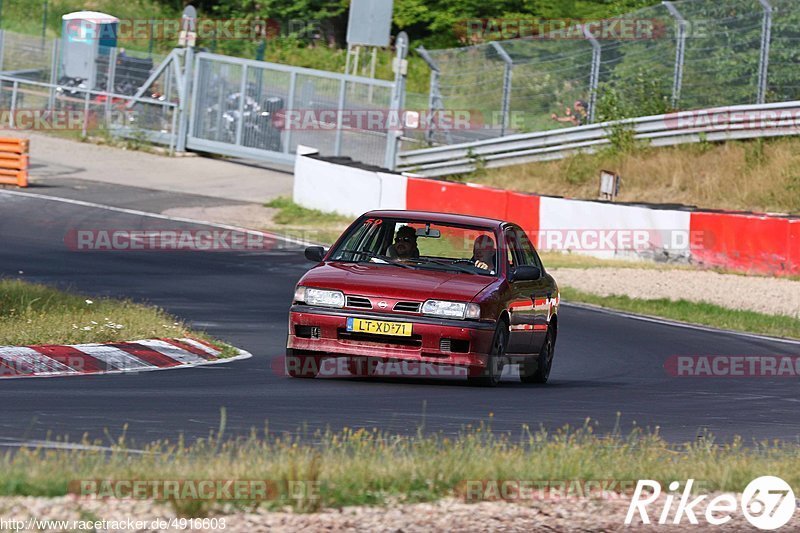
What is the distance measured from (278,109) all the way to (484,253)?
24.9 m

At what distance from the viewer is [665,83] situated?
104 ft

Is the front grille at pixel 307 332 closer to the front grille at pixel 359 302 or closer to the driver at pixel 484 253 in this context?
the front grille at pixel 359 302

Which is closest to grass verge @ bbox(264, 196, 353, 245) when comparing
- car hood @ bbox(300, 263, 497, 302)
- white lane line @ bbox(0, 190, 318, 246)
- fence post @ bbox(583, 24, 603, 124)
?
white lane line @ bbox(0, 190, 318, 246)

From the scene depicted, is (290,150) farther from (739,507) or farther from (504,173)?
(739,507)

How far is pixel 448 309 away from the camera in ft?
36.2

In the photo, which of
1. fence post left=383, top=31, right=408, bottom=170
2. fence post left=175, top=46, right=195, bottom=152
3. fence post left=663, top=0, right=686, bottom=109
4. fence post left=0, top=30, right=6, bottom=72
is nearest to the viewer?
fence post left=663, top=0, right=686, bottom=109

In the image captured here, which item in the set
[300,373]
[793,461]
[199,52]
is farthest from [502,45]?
[793,461]

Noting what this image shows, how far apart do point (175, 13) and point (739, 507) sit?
180ft

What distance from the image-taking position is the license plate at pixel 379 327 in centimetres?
1093

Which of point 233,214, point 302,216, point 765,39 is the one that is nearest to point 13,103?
point 233,214

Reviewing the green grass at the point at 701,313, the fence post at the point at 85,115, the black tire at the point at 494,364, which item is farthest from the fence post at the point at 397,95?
the black tire at the point at 494,364

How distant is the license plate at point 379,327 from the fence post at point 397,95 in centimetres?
2289

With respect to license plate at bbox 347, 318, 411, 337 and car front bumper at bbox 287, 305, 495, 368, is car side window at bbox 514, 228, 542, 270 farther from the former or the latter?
license plate at bbox 347, 318, 411, 337

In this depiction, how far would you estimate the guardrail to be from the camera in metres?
29.7
